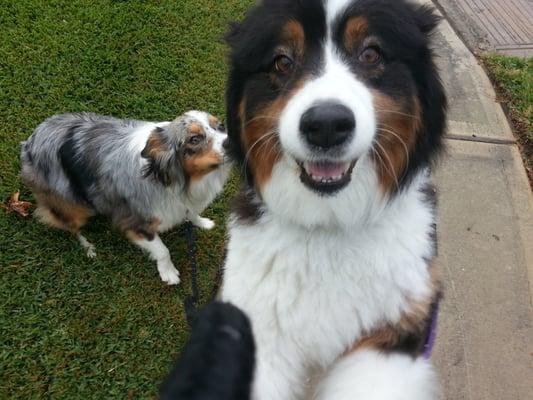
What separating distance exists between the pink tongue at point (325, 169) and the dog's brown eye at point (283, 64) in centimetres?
43

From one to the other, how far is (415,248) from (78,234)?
2711 millimetres

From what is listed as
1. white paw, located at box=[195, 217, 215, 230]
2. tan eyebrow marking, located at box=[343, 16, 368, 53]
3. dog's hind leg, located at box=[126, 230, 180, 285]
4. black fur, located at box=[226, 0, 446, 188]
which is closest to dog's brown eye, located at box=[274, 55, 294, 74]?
black fur, located at box=[226, 0, 446, 188]

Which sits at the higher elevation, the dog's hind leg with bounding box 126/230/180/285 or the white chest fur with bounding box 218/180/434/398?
the white chest fur with bounding box 218/180/434/398

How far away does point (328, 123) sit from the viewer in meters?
1.76

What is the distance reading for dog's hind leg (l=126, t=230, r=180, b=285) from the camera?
140 inches

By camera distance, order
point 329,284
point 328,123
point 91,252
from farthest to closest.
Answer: point 91,252 < point 329,284 < point 328,123

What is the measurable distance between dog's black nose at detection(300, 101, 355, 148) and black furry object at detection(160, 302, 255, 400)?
759mm

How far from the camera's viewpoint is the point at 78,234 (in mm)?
3775

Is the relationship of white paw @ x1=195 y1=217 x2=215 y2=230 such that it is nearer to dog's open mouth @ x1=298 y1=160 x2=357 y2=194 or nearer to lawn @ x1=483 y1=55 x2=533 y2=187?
dog's open mouth @ x1=298 y1=160 x2=357 y2=194

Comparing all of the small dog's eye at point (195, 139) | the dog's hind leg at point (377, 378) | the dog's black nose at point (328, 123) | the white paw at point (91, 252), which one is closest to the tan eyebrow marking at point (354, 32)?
the dog's black nose at point (328, 123)

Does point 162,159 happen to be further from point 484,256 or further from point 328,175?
point 484,256

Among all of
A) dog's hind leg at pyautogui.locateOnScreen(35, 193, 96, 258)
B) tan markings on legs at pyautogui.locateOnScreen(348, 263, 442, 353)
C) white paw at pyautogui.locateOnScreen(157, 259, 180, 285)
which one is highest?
tan markings on legs at pyautogui.locateOnScreen(348, 263, 442, 353)

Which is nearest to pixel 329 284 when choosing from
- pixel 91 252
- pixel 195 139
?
pixel 195 139

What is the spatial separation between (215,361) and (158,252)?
8.16 feet
